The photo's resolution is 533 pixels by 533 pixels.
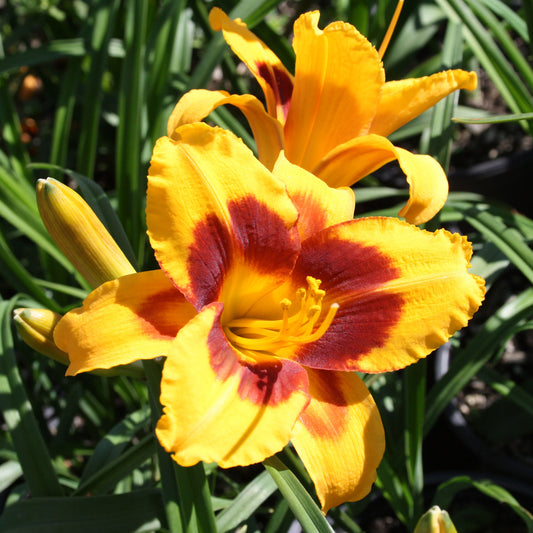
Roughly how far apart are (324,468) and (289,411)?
0.32 feet

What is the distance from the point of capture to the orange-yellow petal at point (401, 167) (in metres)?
0.76

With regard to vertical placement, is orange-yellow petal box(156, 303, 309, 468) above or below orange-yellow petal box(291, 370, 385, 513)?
above

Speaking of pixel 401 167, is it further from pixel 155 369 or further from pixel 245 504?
pixel 245 504

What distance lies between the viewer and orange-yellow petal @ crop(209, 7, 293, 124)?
86 centimetres

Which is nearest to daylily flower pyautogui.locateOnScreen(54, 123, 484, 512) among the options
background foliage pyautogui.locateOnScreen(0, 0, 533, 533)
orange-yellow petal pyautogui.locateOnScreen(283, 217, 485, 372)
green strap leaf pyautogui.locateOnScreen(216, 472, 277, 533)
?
orange-yellow petal pyautogui.locateOnScreen(283, 217, 485, 372)

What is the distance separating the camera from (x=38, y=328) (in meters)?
0.71

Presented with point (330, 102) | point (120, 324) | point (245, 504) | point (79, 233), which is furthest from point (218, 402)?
point (330, 102)

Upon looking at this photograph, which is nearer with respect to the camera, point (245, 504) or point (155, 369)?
point (155, 369)

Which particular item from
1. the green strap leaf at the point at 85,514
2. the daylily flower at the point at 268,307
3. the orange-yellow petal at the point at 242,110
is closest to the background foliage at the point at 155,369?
the green strap leaf at the point at 85,514

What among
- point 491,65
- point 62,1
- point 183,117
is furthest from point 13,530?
point 62,1

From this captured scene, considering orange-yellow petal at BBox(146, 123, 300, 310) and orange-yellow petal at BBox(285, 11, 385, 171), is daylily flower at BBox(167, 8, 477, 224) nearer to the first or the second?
orange-yellow petal at BBox(285, 11, 385, 171)

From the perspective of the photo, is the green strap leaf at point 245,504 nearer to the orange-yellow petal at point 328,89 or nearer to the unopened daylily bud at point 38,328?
the unopened daylily bud at point 38,328

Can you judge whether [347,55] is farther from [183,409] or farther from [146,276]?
[183,409]

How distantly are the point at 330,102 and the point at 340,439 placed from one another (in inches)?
19.2
